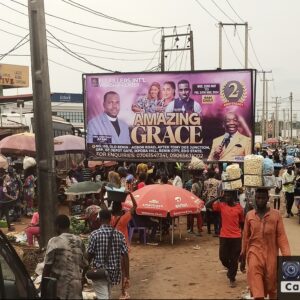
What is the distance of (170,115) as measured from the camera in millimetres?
15867

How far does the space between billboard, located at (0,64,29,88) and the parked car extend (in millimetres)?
37826

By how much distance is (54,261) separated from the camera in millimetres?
4801

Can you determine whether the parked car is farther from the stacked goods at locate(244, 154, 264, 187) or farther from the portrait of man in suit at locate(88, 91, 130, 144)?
the portrait of man in suit at locate(88, 91, 130, 144)

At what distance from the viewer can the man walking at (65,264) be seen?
473 cm

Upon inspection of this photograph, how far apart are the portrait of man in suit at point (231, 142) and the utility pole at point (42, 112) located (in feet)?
28.1

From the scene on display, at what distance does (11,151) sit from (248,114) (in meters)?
7.10

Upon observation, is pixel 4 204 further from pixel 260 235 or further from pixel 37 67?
pixel 260 235

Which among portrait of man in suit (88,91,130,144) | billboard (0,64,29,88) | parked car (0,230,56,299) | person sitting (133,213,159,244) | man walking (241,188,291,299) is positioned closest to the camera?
parked car (0,230,56,299)

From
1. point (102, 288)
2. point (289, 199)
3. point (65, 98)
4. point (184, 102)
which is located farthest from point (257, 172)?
point (65, 98)

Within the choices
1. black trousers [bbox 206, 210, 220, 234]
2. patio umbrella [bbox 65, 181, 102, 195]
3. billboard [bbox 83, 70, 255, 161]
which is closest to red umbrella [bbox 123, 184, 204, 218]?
black trousers [bbox 206, 210, 220, 234]

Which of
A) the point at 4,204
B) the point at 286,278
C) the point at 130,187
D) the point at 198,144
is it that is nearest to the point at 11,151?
the point at 4,204

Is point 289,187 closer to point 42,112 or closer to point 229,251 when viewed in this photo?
point 229,251

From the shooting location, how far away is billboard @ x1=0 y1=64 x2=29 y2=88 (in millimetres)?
41031

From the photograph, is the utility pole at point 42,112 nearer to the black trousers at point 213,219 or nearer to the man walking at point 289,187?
the black trousers at point 213,219
